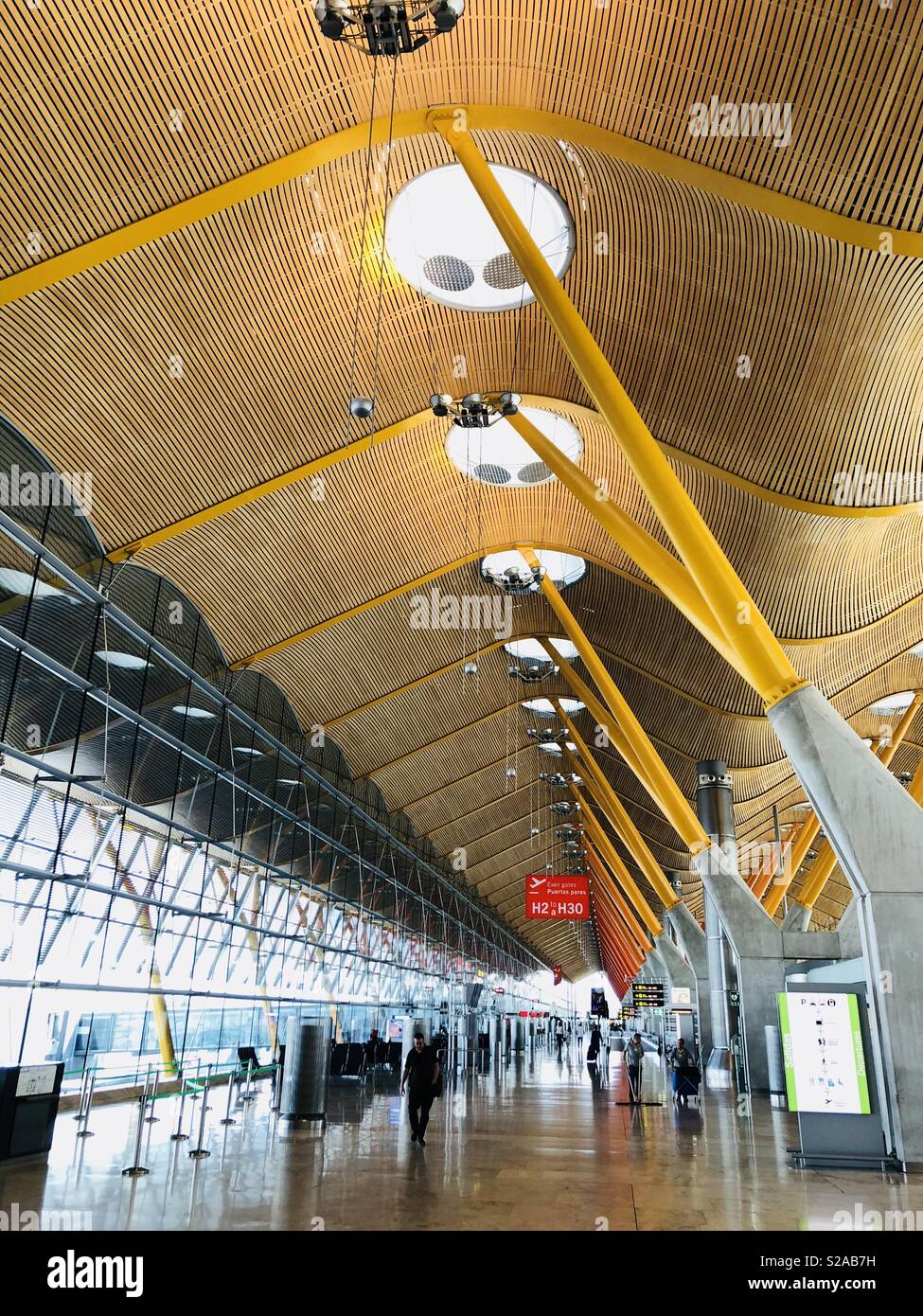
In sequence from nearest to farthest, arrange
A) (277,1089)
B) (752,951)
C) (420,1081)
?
(420,1081)
(277,1089)
(752,951)

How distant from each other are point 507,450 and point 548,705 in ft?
59.4

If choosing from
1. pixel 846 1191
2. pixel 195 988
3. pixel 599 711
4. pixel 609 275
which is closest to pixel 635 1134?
pixel 846 1191

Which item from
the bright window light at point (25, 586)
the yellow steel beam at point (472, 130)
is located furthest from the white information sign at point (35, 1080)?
the yellow steel beam at point (472, 130)

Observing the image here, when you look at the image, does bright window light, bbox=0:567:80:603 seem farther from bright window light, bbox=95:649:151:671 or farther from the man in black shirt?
the man in black shirt

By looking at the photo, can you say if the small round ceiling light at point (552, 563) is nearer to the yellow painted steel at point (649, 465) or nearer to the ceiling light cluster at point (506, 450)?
the ceiling light cluster at point (506, 450)

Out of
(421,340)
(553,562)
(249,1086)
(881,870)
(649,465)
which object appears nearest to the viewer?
(881,870)

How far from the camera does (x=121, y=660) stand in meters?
16.9

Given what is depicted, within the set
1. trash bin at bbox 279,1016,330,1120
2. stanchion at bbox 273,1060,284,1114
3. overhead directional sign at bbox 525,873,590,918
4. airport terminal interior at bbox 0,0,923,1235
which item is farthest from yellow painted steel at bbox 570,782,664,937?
trash bin at bbox 279,1016,330,1120

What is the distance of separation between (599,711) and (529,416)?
11180mm

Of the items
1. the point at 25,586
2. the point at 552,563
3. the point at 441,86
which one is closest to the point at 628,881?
the point at 552,563

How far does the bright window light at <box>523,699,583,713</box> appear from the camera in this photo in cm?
3753

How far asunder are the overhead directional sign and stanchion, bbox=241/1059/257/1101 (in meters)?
11.9

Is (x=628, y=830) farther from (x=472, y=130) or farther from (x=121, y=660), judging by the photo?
(x=472, y=130)

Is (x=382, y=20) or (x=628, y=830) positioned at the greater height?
(x=382, y=20)
